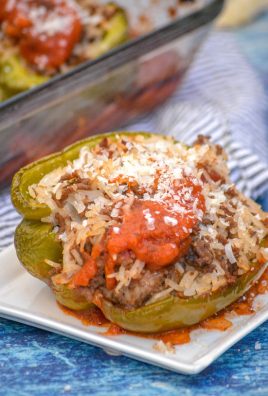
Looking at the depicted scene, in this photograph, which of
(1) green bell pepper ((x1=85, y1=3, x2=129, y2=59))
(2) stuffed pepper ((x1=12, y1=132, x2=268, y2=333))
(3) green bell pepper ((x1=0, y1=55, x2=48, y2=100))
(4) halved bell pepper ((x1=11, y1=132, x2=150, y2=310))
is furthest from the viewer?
(1) green bell pepper ((x1=85, y1=3, x2=129, y2=59))

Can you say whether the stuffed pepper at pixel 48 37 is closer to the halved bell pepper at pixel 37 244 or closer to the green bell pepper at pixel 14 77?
the green bell pepper at pixel 14 77

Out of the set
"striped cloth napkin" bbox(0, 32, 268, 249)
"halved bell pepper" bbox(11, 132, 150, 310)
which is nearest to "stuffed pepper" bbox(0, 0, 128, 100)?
"striped cloth napkin" bbox(0, 32, 268, 249)

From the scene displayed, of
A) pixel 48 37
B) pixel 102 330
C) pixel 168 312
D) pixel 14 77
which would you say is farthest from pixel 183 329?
pixel 48 37

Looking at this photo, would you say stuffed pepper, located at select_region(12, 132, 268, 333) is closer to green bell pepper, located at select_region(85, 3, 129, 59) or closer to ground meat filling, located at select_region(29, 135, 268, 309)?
ground meat filling, located at select_region(29, 135, 268, 309)

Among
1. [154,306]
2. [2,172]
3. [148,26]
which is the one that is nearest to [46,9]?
[148,26]

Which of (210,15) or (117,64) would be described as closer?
(117,64)

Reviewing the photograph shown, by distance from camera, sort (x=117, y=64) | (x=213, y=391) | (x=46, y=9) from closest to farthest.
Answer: (x=213, y=391)
(x=117, y=64)
(x=46, y=9)

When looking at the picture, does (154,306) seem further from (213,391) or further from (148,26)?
(148,26)
